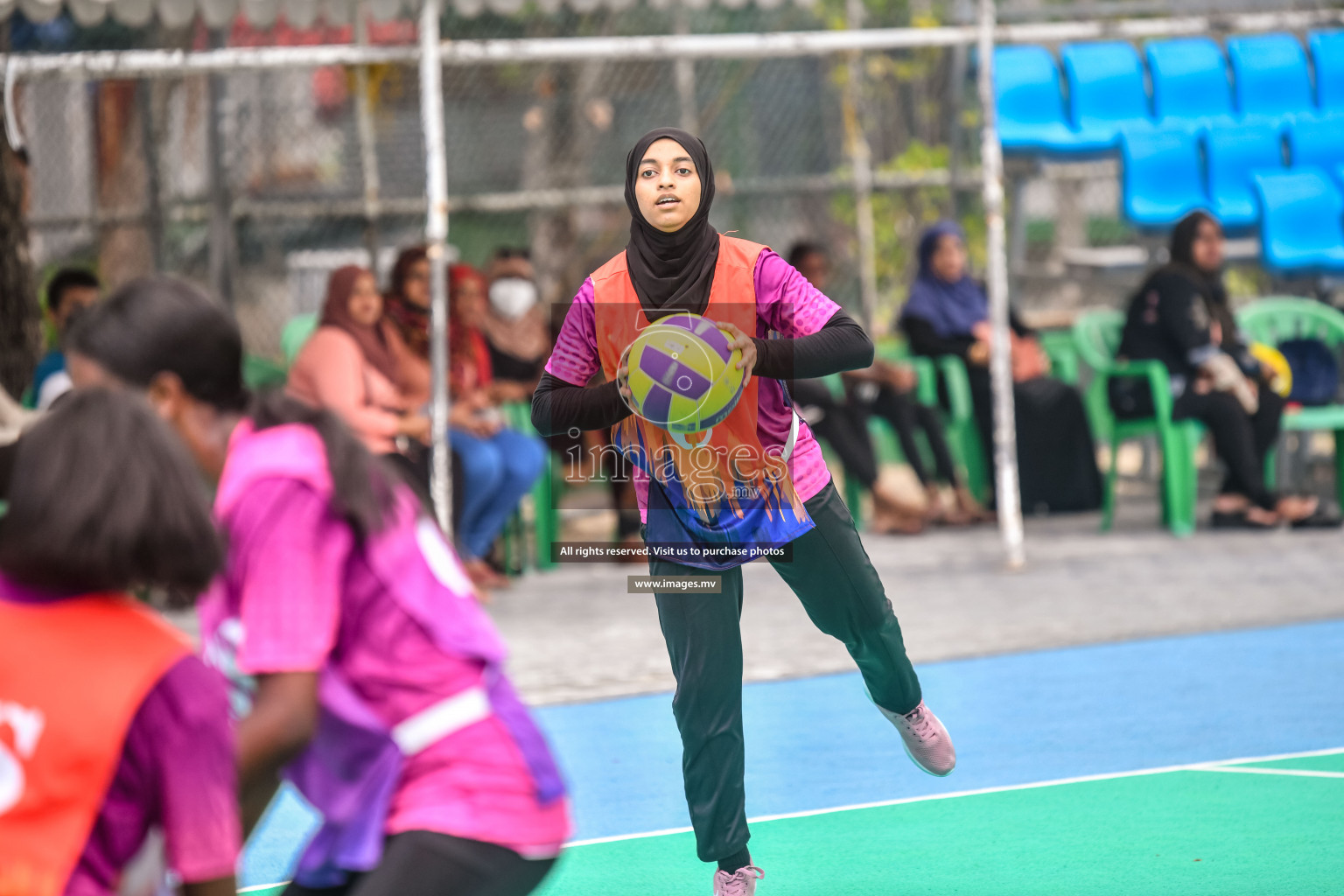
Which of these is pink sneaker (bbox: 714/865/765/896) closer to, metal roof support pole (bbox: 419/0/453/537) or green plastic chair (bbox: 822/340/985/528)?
metal roof support pole (bbox: 419/0/453/537)

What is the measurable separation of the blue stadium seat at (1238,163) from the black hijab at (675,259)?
789cm

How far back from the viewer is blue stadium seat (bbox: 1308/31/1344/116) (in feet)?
35.7

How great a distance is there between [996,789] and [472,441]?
4.57 metres

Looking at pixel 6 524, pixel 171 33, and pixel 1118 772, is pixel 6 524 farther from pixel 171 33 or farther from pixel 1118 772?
pixel 171 33

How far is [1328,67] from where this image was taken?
36.1 ft

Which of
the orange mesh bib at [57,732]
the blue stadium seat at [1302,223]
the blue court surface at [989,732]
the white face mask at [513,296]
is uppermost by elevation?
the blue stadium seat at [1302,223]

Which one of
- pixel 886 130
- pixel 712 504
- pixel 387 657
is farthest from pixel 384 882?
pixel 886 130

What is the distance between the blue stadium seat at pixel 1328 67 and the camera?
35.7 ft

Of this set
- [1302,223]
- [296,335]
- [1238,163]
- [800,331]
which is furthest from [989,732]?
[1238,163]

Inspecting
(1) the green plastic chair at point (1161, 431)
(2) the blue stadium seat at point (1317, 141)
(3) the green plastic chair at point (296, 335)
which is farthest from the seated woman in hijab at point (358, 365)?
(2) the blue stadium seat at point (1317, 141)

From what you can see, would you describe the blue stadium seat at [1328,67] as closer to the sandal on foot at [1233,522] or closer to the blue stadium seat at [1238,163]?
the blue stadium seat at [1238,163]

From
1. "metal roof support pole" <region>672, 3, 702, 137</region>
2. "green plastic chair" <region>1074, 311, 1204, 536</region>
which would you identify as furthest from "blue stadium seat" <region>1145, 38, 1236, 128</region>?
"metal roof support pole" <region>672, 3, 702, 137</region>

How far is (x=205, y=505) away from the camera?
209cm

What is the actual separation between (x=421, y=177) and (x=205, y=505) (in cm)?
1243
